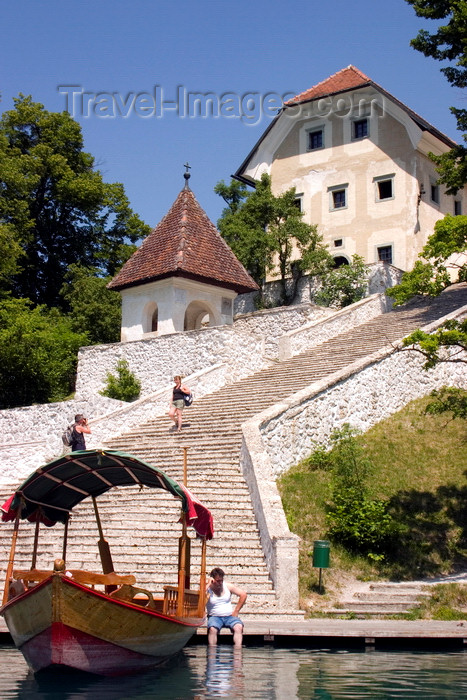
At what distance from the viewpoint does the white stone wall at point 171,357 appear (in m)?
26.7

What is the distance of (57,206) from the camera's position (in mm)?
44312

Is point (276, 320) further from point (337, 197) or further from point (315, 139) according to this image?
point (315, 139)

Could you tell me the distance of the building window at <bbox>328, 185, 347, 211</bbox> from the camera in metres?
38.7

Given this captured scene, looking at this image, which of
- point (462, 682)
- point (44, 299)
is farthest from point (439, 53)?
point (44, 299)

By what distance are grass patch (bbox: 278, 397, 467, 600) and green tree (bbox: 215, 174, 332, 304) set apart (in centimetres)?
1576

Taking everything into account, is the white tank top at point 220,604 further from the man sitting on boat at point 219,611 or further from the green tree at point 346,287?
the green tree at point 346,287

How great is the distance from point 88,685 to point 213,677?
57.0 inches

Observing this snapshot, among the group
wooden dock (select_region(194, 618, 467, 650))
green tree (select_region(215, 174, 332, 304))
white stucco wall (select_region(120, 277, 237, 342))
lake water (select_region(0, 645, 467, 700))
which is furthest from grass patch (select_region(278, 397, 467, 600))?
green tree (select_region(215, 174, 332, 304))

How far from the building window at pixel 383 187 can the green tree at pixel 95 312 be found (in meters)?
12.4

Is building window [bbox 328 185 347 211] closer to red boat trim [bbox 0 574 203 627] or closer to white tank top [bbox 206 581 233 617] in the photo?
white tank top [bbox 206 581 233 617]

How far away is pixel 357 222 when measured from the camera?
38.0 meters

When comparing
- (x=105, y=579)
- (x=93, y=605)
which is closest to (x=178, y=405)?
(x=105, y=579)

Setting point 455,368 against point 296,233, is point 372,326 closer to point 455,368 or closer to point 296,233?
point 455,368

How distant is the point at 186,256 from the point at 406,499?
15.5 metres
